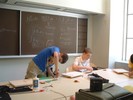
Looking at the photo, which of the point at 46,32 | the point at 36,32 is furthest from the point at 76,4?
the point at 36,32

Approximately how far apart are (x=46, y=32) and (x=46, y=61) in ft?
4.50

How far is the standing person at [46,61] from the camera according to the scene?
9.61ft

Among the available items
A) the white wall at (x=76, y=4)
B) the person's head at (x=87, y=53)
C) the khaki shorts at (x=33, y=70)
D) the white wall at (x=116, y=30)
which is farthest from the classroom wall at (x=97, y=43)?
the person's head at (x=87, y=53)

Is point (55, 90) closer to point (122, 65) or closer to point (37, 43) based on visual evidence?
point (37, 43)

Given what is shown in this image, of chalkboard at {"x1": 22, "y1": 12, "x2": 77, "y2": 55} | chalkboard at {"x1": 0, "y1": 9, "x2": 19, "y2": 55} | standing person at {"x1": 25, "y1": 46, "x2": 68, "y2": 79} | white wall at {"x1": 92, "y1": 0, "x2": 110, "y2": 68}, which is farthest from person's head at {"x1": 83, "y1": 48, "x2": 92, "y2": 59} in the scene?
chalkboard at {"x1": 0, "y1": 9, "x2": 19, "y2": 55}

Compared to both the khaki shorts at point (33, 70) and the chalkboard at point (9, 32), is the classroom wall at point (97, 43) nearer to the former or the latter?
the chalkboard at point (9, 32)

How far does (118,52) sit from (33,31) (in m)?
2.41

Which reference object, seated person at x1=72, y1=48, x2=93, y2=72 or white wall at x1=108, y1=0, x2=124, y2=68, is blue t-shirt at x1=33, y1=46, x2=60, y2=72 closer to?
seated person at x1=72, y1=48, x2=93, y2=72

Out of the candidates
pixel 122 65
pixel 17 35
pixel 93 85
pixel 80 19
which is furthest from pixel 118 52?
pixel 93 85

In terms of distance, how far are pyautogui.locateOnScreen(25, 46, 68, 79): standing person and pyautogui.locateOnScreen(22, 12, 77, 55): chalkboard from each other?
0.99 meters

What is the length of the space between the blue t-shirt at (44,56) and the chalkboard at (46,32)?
1.02m

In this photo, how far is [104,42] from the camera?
4.92m

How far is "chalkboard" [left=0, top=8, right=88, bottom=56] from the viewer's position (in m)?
3.70

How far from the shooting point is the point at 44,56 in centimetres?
296
